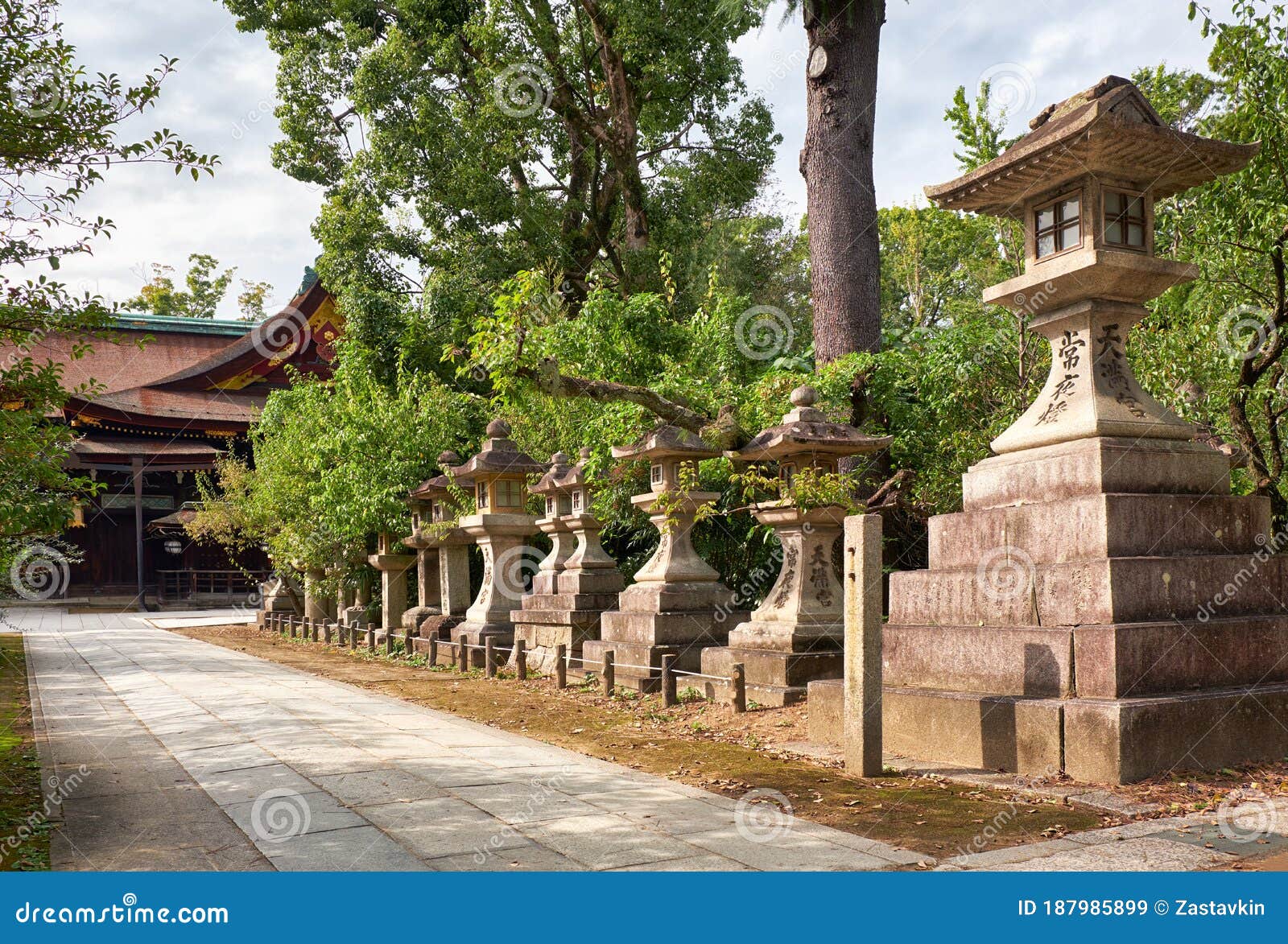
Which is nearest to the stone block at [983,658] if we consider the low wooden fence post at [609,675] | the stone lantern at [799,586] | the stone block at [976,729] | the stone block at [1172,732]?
the stone block at [976,729]

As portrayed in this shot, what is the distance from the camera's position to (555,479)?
42.9 ft

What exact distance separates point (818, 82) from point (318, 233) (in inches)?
464

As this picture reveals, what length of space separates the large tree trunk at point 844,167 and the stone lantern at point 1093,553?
478 cm

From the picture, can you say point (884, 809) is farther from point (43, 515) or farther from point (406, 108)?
point (406, 108)

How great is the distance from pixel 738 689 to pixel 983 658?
271 cm

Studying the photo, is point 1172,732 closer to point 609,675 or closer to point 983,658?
point 983,658

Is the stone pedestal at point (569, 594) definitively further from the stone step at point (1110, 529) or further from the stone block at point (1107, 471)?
the stone block at point (1107, 471)

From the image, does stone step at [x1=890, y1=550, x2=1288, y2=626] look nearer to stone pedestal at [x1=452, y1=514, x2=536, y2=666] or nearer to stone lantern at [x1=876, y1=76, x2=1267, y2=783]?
stone lantern at [x1=876, y1=76, x2=1267, y2=783]

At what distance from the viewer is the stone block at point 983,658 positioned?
6281 millimetres

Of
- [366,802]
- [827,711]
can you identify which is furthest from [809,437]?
[366,802]

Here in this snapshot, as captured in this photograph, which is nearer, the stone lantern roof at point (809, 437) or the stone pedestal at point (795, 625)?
the stone pedestal at point (795, 625)

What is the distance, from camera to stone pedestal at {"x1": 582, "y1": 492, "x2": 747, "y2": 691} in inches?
418

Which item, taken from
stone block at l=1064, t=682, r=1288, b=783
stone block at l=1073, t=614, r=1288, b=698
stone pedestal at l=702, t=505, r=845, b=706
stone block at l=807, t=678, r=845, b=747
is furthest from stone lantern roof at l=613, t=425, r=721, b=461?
stone block at l=1064, t=682, r=1288, b=783

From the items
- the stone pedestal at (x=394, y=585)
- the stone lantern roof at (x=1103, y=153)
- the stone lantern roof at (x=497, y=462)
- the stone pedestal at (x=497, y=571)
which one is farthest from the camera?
the stone pedestal at (x=394, y=585)
